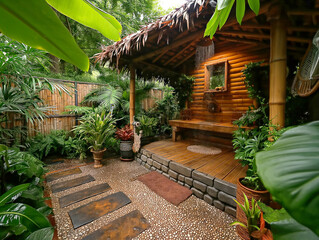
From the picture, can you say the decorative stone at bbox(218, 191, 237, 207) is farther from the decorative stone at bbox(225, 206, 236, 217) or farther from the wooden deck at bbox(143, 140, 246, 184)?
the wooden deck at bbox(143, 140, 246, 184)

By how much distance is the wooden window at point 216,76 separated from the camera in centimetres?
400

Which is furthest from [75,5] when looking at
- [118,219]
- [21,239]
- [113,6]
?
[113,6]

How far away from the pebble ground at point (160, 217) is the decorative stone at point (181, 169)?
1.23ft

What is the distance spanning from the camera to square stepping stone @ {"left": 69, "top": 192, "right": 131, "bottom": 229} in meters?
1.66

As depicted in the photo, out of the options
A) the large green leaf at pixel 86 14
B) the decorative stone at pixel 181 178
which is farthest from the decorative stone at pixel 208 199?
the large green leaf at pixel 86 14

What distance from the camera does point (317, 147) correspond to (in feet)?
0.93

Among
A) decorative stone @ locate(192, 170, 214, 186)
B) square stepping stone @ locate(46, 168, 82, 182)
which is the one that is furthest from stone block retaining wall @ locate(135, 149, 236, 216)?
square stepping stone @ locate(46, 168, 82, 182)

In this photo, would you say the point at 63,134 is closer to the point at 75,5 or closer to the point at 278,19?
Result: the point at 75,5

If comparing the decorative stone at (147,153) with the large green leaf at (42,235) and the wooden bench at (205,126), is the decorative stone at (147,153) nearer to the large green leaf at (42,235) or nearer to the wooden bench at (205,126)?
the wooden bench at (205,126)

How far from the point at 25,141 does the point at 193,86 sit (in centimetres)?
494

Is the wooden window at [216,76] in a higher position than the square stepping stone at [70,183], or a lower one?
higher

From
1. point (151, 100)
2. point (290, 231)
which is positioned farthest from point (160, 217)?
point (151, 100)

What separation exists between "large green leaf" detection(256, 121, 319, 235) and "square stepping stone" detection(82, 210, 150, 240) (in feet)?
5.62

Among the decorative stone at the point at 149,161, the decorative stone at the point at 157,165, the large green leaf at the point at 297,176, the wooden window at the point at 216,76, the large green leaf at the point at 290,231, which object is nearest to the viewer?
the large green leaf at the point at 297,176
